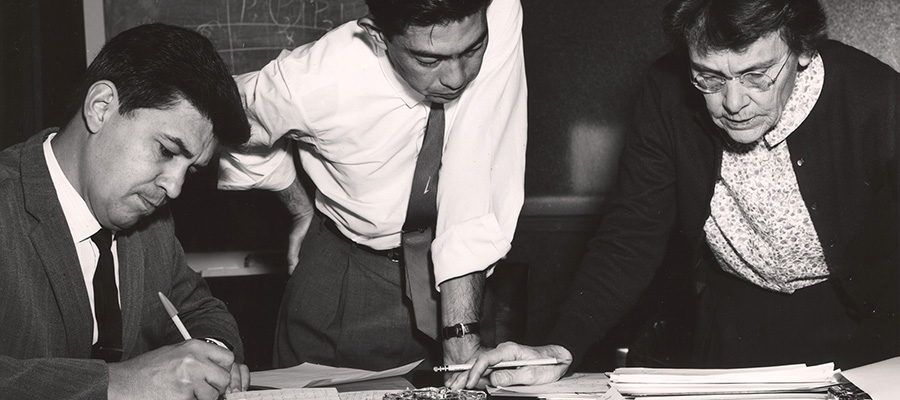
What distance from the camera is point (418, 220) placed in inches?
81.0

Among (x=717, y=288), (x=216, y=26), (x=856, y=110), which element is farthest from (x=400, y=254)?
(x=216, y=26)

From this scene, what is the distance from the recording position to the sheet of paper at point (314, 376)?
1.69 meters

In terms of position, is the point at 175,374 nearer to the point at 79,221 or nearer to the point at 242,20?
the point at 79,221

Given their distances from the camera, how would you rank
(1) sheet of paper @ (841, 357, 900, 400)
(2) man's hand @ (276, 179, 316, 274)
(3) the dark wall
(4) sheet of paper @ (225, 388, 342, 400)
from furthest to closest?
(3) the dark wall, (2) man's hand @ (276, 179, 316, 274), (4) sheet of paper @ (225, 388, 342, 400), (1) sheet of paper @ (841, 357, 900, 400)

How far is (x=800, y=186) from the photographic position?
73.2 inches

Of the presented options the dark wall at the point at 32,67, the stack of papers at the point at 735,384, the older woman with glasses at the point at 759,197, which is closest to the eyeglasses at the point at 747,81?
the older woman with glasses at the point at 759,197

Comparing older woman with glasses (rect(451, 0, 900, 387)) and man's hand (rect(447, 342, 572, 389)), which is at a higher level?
older woman with glasses (rect(451, 0, 900, 387))

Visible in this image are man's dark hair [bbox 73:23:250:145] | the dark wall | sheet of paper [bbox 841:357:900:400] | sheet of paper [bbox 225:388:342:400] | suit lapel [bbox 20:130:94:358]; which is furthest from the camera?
the dark wall

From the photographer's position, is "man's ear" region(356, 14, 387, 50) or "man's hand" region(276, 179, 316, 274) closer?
"man's ear" region(356, 14, 387, 50)

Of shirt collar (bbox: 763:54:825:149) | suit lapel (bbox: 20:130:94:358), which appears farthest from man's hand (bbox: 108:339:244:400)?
shirt collar (bbox: 763:54:825:149)

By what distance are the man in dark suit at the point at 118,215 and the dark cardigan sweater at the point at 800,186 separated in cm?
82

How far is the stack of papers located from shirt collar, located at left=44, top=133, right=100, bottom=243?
1.11 meters

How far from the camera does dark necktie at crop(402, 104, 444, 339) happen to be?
2.03 meters

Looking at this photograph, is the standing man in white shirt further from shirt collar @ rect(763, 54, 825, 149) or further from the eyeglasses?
shirt collar @ rect(763, 54, 825, 149)
